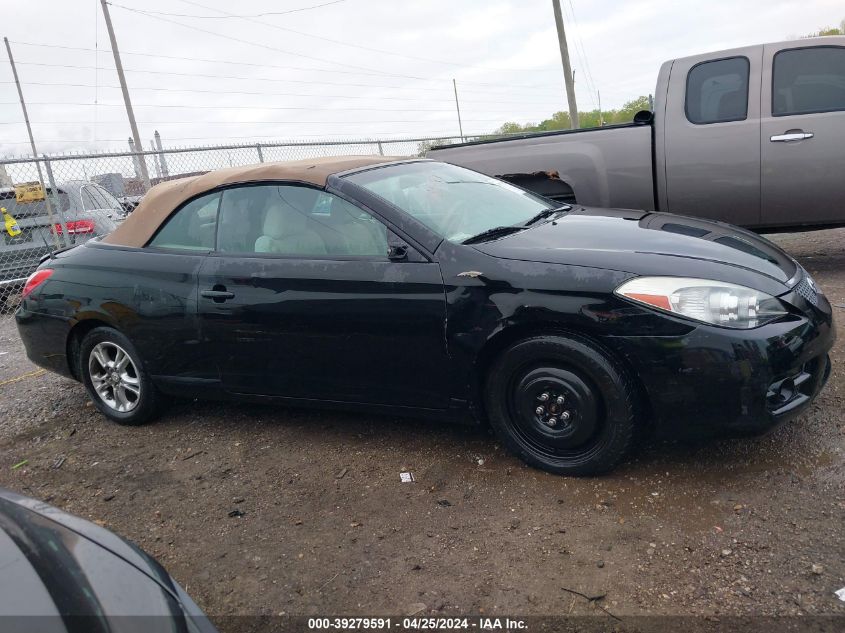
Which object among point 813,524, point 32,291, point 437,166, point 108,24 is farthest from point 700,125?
point 108,24

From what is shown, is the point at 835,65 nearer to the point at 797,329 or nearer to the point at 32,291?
the point at 797,329

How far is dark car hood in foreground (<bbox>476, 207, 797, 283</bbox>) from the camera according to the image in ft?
10.4

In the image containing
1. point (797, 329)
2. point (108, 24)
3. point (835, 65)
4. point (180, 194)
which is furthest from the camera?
point (108, 24)

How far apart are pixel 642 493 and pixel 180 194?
10.00ft

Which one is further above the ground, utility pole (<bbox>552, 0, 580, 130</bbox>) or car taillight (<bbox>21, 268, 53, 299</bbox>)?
utility pole (<bbox>552, 0, 580, 130</bbox>)

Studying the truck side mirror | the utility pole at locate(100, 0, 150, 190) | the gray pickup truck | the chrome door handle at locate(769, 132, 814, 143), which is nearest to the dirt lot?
the gray pickup truck

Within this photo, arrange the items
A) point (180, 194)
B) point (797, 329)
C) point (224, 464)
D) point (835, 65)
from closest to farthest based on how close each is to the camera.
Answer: point (797, 329), point (224, 464), point (180, 194), point (835, 65)

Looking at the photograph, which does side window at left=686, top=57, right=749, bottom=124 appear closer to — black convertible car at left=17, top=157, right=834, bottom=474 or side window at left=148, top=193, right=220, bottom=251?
black convertible car at left=17, top=157, right=834, bottom=474

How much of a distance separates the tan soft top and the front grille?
230 cm

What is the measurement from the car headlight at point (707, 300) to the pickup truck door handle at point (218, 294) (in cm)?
205

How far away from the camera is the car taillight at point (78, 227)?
922 centimetres

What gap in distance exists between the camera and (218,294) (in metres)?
3.89

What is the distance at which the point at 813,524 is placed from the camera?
273 cm

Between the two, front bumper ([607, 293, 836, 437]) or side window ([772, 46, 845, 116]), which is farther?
side window ([772, 46, 845, 116])
